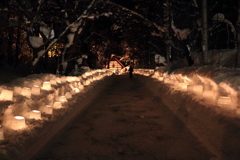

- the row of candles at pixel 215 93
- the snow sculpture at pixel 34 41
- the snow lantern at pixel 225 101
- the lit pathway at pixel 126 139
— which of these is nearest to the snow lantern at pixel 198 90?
the row of candles at pixel 215 93

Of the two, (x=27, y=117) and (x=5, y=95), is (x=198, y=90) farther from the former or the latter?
(x=5, y=95)

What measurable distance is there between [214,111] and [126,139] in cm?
243

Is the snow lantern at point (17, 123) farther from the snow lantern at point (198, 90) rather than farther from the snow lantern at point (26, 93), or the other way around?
the snow lantern at point (198, 90)

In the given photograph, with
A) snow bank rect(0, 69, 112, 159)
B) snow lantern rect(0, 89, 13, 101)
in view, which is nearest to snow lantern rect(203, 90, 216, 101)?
snow bank rect(0, 69, 112, 159)

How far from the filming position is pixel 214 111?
255 inches

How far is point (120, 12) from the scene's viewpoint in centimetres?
2484

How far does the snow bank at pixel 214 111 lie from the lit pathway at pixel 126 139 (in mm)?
256

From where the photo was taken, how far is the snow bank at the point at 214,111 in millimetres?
4891

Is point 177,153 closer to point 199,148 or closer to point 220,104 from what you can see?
point 199,148

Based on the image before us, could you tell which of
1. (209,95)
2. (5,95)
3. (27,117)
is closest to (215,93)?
(209,95)

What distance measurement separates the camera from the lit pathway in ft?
15.9

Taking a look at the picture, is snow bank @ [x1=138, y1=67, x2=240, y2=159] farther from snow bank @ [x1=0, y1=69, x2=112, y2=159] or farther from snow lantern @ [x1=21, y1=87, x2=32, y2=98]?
snow lantern @ [x1=21, y1=87, x2=32, y2=98]

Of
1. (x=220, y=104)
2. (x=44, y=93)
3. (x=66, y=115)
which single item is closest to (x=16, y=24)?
(x=44, y=93)

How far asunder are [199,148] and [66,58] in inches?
710
